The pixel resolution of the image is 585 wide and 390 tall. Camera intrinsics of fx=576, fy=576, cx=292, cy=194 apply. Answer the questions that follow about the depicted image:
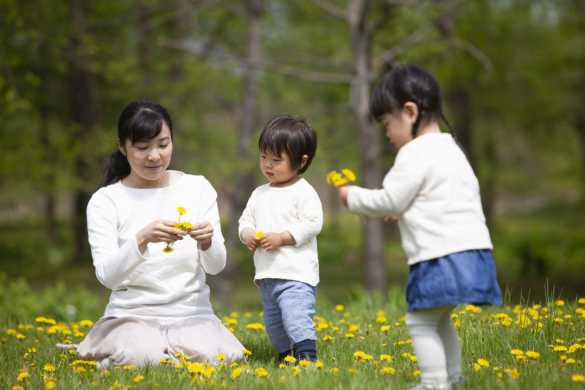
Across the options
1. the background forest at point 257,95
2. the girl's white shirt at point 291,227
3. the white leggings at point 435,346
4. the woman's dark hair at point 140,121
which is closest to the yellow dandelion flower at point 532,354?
the white leggings at point 435,346

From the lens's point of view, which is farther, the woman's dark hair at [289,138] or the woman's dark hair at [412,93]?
the woman's dark hair at [289,138]

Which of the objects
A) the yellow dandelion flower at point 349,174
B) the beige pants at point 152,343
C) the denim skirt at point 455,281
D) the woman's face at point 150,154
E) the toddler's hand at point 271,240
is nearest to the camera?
the denim skirt at point 455,281

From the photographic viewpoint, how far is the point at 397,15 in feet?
33.6

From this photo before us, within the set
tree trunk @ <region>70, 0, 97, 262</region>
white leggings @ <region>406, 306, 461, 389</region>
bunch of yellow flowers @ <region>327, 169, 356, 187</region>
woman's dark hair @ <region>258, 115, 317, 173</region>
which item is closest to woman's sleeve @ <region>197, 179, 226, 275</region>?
woman's dark hair @ <region>258, 115, 317, 173</region>

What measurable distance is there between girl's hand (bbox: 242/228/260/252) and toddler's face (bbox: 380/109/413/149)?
97cm

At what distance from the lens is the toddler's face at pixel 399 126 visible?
264 centimetres

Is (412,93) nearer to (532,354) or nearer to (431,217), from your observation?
(431,217)

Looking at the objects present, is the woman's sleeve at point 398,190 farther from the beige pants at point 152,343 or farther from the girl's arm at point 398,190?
the beige pants at point 152,343

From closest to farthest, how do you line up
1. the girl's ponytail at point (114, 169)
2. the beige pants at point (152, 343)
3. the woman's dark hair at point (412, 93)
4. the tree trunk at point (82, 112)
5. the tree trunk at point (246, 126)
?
1. the woman's dark hair at point (412, 93)
2. the beige pants at point (152, 343)
3. the girl's ponytail at point (114, 169)
4. the tree trunk at point (246, 126)
5. the tree trunk at point (82, 112)

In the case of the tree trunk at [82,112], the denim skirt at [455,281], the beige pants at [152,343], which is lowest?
the beige pants at [152,343]

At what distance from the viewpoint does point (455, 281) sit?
2.45 meters

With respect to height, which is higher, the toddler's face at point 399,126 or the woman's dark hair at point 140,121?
the woman's dark hair at point 140,121

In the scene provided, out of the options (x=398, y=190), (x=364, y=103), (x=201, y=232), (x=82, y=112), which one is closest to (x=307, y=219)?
(x=201, y=232)

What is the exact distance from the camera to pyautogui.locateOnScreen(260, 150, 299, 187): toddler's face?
320cm
